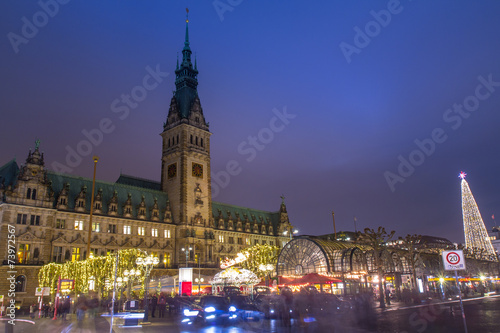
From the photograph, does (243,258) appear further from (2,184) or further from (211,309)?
(2,184)

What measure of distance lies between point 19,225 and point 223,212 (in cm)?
5572

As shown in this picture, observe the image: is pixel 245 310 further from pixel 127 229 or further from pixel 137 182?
pixel 137 182

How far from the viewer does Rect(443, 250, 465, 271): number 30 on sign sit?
17.2 meters

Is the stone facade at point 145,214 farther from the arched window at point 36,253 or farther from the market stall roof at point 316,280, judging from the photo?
the market stall roof at point 316,280

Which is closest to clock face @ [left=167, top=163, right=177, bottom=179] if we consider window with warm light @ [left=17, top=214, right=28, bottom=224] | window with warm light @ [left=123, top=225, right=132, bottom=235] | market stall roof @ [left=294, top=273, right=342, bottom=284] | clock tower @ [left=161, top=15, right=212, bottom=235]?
clock tower @ [left=161, top=15, right=212, bottom=235]

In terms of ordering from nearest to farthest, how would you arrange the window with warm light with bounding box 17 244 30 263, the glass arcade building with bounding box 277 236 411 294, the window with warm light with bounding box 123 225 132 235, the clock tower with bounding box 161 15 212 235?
the glass arcade building with bounding box 277 236 411 294
the window with warm light with bounding box 17 244 30 263
the window with warm light with bounding box 123 225 132 235
the clock tower with bounding box 161 15 212 235

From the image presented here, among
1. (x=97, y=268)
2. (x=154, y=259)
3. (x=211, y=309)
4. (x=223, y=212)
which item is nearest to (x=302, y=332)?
(x=211, y=309)

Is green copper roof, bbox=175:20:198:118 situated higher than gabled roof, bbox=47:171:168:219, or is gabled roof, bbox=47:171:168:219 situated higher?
green copper roof, bbox=175:20:198:118

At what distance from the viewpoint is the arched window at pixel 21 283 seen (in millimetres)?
60750

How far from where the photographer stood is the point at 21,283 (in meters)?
61.2

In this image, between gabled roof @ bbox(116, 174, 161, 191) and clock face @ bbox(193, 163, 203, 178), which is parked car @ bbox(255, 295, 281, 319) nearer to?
clock face @ bbox(193, 163, 203, 178)

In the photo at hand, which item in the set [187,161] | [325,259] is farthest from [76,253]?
[325,259]

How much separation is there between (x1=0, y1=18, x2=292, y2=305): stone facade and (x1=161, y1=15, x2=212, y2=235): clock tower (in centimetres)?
25

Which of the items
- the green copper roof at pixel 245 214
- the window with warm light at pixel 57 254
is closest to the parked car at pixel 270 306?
the window with warm light at pixel 57 254
